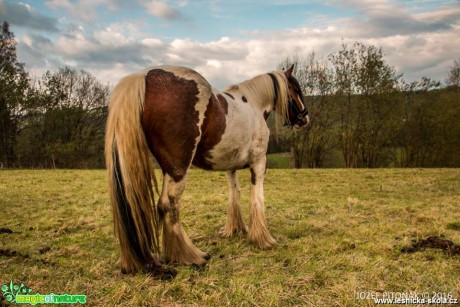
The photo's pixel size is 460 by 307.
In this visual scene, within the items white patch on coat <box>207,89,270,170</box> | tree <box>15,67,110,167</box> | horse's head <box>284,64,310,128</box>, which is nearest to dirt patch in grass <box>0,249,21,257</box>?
white patch on coat <box>207,89,270,170</box>

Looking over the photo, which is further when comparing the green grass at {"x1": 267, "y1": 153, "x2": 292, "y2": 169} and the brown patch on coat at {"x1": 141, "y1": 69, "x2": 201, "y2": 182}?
the green grass at {"x1": 267, "y1": 153, "x2": 292, "y2": 169}

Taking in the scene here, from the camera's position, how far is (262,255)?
4480mm

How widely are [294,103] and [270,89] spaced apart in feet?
2.31

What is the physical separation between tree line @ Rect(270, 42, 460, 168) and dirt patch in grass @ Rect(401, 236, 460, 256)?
80.2 ft

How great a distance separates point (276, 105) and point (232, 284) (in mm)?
3329

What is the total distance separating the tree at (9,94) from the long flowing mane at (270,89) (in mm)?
28898

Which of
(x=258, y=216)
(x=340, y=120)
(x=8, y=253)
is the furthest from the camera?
(x=340, y=120)

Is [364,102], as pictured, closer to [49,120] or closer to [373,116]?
[373,116]

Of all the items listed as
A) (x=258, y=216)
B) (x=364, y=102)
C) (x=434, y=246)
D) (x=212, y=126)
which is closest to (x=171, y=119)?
(x=212, y=126)

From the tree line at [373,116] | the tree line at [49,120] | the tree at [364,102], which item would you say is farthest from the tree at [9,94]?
the tree at [364,102]

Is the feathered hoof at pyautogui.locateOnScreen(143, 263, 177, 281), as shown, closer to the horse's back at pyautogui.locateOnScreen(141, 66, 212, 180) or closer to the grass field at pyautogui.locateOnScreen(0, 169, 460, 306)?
the grass field at pyautogui.locateOnScreen(0, 169, 460, 306)

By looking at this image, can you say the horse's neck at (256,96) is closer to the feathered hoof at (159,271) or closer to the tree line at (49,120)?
the feathered hoof at (159,271)

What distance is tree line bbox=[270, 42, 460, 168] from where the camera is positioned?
3017 cm

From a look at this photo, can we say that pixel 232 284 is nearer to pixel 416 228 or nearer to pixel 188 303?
pixel 188 303
